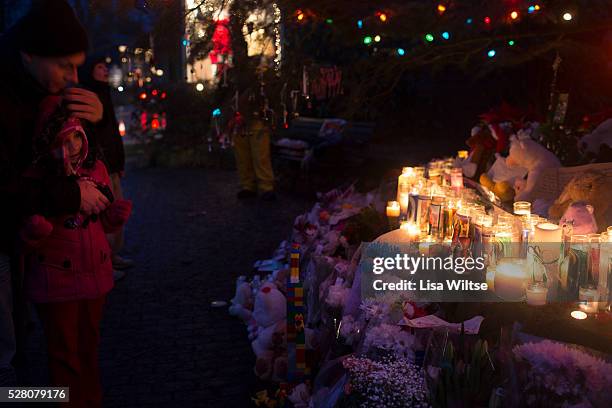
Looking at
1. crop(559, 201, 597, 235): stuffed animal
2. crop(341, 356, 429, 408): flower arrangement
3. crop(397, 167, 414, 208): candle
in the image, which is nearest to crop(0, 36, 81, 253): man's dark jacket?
crop(341, 356, 429, 408): flower arrangement

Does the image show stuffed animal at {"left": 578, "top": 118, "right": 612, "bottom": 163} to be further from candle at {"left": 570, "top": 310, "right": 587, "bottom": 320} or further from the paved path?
the paved path

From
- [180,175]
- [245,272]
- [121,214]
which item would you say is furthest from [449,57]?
[180,175]

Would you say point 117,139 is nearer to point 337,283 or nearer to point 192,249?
point 192,249

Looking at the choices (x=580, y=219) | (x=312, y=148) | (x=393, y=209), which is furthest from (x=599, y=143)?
(x=312, y=148)

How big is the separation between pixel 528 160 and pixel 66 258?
381 cm

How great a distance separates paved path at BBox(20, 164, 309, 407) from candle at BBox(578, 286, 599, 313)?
6.62 feet

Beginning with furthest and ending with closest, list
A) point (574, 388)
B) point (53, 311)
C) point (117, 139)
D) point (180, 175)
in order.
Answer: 1. point (180, 175)
2. point (117, 139)
3. point (53, 311)
4. point (574, 388)

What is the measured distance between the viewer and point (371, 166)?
10.7 metres

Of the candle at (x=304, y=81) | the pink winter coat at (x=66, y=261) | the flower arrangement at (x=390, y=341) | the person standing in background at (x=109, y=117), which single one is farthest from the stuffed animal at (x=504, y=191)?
the pink winter coat at (x=66, y=261)

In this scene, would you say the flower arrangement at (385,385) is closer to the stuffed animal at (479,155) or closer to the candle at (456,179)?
the candle at (456,179)

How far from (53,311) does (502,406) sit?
6.78ft

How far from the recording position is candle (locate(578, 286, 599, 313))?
10.8 ft

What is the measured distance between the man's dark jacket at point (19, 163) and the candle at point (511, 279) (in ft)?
6.97

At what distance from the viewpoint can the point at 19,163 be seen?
3.10 m
